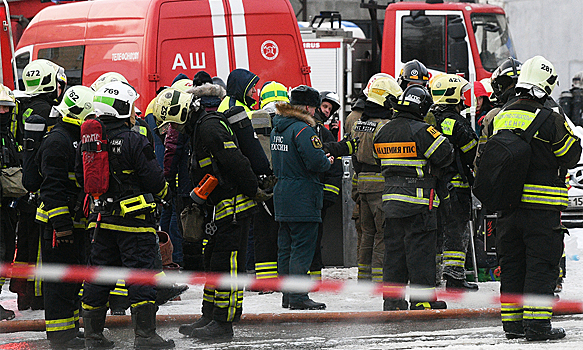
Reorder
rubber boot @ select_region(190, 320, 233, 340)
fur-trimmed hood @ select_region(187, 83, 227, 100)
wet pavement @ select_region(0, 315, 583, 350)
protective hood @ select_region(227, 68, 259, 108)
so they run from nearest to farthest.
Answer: wet pavement @ select_region(0, 315, 583, 350) → rubber boot @ select_region(190, 320, 233, 340) → fur-trimmed hood @ select_region(187, 83, 227, 100) → protective hood @ select_region(227, 68, 259, 108)

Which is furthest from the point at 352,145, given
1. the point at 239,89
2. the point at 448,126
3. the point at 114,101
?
the point at 114,101

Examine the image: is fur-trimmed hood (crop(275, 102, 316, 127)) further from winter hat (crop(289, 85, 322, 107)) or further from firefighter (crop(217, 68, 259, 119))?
firefighter (crop(217, 68, 259, 119))

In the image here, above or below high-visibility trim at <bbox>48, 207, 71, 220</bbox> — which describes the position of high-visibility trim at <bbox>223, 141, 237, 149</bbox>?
above

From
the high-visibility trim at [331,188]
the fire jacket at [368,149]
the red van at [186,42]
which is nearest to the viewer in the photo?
the fire jacket at [368,149]

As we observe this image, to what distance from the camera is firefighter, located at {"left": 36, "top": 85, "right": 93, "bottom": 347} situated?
603 centimetres

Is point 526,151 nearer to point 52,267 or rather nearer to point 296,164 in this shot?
point 296,164

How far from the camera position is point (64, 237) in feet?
19.9

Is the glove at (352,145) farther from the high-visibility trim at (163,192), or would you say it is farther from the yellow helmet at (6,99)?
the yellow helmet at (6,99)

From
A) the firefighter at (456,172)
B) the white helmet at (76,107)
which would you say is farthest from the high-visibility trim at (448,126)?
the white helmet at (76,107)

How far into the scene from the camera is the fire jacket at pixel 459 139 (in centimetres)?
769

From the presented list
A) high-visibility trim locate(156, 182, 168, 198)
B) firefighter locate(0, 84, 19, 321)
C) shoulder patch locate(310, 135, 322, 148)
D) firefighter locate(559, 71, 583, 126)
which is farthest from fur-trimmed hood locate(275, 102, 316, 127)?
firefighter locate(559, 71, 583, 126)

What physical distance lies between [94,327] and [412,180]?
2649 mm

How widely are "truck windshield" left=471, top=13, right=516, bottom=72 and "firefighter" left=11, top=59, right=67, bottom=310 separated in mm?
7523

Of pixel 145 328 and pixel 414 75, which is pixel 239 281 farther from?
pixel 414 75
